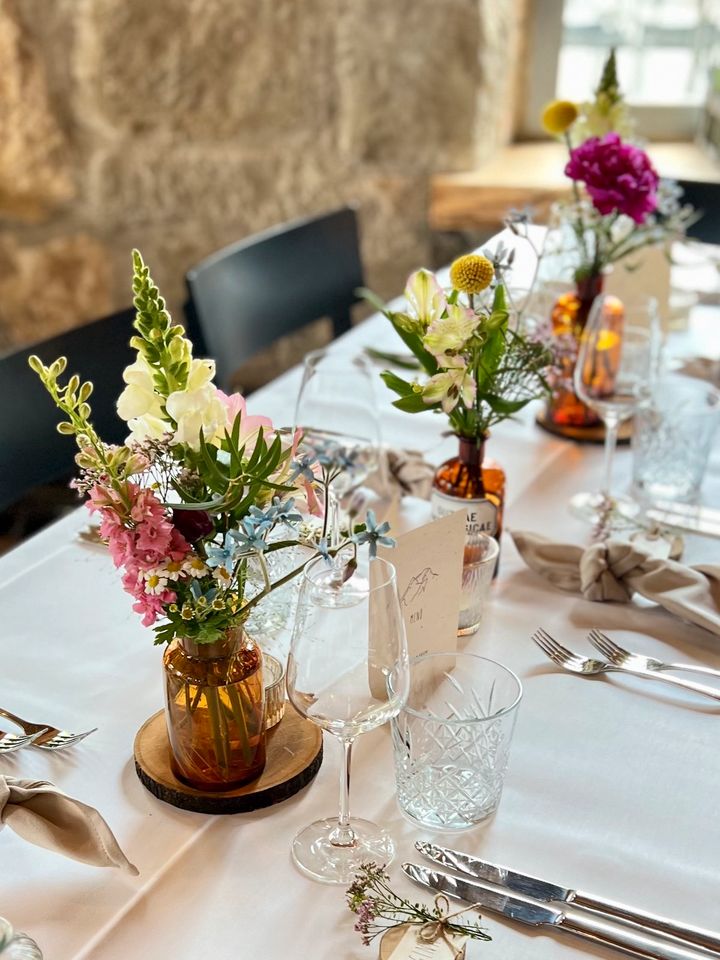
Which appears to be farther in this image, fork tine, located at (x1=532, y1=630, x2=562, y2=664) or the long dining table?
fork tine, located at (x1=532, y1=630, x2=562, y2=664)

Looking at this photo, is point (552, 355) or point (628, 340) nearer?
point (552, 355)

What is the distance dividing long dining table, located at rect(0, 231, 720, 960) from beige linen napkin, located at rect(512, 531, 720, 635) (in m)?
0.02

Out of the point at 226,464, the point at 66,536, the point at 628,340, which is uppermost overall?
the point at 226,464

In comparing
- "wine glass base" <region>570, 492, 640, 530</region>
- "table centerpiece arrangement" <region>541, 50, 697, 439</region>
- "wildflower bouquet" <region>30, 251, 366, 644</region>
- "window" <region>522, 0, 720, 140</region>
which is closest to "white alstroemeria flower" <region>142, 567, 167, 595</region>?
"wildflower bouquet" <region>30, 251, 366, 644</region>

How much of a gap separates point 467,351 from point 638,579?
1.07 feet

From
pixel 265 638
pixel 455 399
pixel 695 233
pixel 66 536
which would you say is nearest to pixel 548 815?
pixel 265 638

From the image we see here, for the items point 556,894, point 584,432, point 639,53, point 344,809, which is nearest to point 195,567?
point 344,809

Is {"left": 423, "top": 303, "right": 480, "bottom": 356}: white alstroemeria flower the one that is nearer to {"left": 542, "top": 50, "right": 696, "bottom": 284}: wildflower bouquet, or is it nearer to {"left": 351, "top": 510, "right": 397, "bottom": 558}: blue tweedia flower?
{"left": 351, "top": 510, "right": 397, "bottom": 558}: blue tweedia flower

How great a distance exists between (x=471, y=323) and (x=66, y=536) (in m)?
0.58

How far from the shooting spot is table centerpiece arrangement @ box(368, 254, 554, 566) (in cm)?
101

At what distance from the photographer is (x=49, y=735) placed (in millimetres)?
937

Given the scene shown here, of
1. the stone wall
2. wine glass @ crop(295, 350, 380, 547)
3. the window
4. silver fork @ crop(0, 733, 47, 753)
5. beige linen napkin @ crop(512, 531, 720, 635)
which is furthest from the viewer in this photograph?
the window

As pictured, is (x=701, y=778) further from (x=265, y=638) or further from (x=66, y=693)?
(x=66, y=693)

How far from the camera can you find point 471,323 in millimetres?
989
